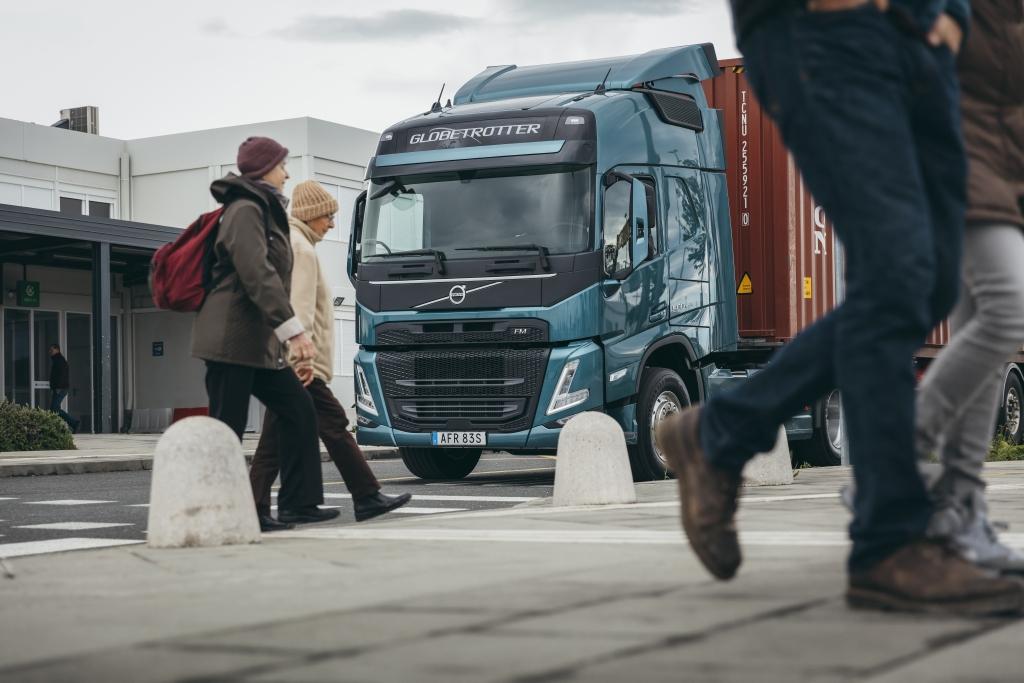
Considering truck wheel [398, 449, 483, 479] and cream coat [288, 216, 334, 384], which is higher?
cream coat [288, 216, 334, 384]

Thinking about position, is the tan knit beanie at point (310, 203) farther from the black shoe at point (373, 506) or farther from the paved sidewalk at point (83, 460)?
the paved sidewalk at point (83, 460)

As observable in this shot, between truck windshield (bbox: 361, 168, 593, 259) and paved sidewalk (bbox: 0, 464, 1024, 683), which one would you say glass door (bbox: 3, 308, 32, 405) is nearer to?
truck windshield (bbox: 361, 168, 593, 259)

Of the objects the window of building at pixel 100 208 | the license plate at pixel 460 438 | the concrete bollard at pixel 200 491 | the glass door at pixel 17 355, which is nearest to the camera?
the concrete bollard at pixel 200 491

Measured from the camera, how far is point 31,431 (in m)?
21.0

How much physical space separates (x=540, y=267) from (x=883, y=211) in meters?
9.08

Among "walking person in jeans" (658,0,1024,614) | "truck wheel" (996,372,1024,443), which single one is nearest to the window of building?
"truck wheel" (996,372,1024,443)

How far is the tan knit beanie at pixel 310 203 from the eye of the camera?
8648 millimetres

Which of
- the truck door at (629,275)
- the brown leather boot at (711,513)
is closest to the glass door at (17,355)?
the truck door at (629,275)

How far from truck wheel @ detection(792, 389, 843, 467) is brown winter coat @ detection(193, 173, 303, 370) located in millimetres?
9047

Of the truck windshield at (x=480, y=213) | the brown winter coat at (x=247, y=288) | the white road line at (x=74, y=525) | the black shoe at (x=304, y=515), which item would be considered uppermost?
the truck windshield at (x=480, y=213)

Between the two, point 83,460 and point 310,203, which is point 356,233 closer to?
point 310,203

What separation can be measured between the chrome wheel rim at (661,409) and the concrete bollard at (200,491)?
7003 millimetres

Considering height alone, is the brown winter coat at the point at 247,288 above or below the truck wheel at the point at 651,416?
above

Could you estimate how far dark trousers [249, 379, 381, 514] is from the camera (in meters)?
8.08
